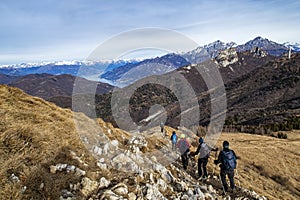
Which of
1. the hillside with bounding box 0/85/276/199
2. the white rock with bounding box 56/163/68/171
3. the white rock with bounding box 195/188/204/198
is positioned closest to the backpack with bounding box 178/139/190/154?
the hillside with bounding box 0/85/276/199

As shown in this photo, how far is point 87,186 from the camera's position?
870 cm

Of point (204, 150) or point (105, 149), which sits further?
point (204, 150)

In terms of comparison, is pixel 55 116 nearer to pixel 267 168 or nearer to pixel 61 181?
pixel 61 181

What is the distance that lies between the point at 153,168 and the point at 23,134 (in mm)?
5391

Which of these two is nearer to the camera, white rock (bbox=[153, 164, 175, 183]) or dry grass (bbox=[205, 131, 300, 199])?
white rock (bbox=[153, 164, 175, 183])

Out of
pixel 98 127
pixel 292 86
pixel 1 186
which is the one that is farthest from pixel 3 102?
pixel 292 86

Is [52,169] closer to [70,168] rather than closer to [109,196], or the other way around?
[70,168]

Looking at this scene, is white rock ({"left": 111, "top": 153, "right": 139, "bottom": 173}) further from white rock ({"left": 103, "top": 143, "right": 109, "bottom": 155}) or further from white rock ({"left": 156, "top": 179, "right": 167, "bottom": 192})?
white rock ({"left": 156, "top": 179, "right": 167, "bottom": 192})

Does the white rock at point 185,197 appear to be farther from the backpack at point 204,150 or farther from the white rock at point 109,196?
the backpack at point 204,150

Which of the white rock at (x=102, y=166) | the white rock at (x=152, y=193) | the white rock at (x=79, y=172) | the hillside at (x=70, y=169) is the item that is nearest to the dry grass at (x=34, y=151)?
the hillside at (x=70, y=169)

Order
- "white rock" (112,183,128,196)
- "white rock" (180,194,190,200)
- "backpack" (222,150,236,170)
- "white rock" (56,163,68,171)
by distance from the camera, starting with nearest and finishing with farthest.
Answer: "white rock" (112,183,128,196) → "white rock" (56,163,68,171) → "white rock" (180,194,190,200) → "backpack" (222,150,236,170)

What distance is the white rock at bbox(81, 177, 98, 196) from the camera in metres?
8.52

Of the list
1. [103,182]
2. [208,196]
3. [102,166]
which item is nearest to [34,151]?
[102,166]

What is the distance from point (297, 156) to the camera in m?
34.3
